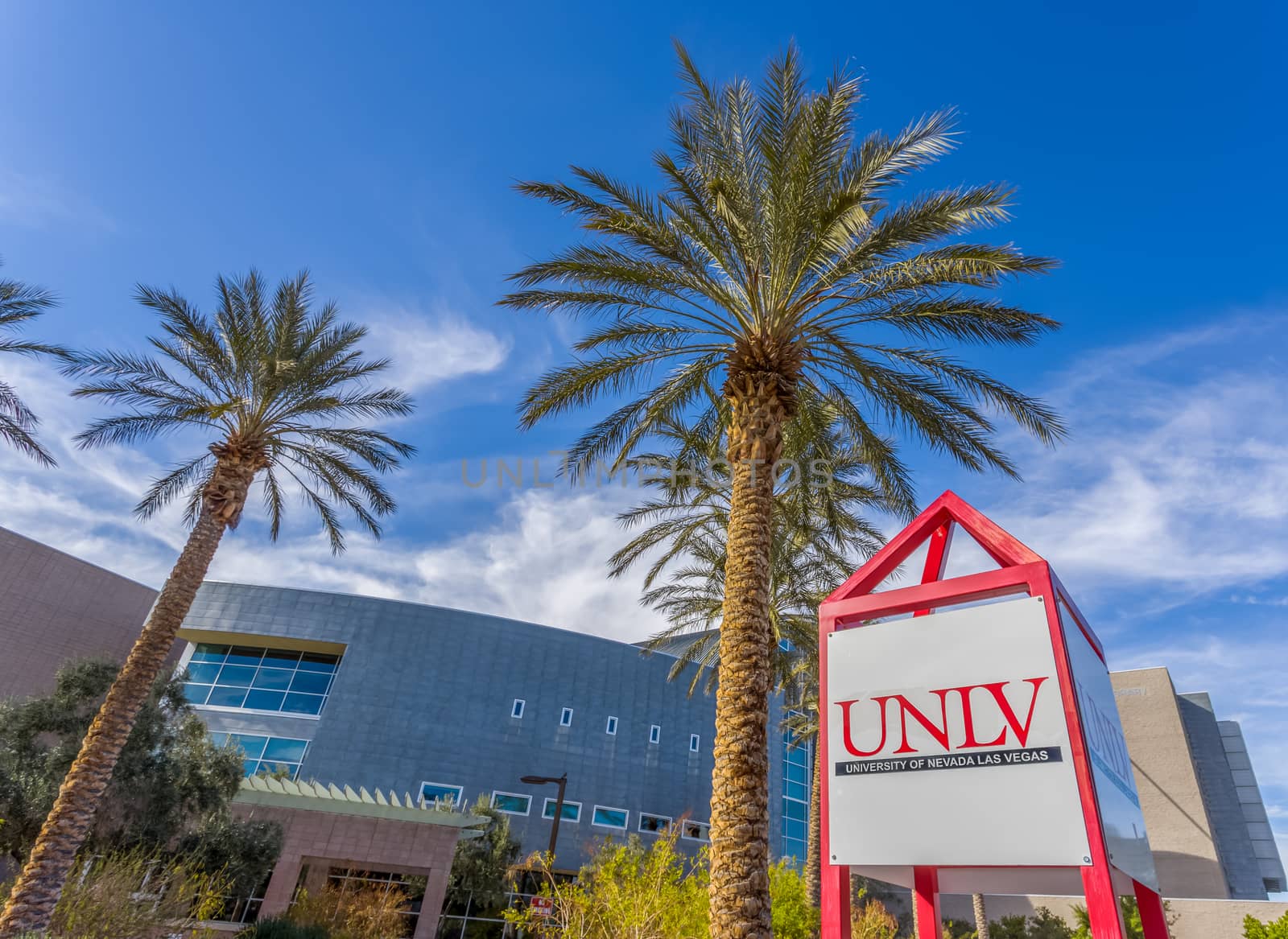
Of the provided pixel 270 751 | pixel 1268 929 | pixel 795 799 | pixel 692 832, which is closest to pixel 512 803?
pixel 692 832

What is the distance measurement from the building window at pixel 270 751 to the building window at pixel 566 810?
36.8 ft

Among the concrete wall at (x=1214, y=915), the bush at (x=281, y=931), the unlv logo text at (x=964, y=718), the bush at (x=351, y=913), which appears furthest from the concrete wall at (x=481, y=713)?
the unlv logo text at (x=964, y=718)

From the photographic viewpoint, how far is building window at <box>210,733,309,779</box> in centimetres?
3122

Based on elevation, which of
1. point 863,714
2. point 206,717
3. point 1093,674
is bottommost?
point 863,714

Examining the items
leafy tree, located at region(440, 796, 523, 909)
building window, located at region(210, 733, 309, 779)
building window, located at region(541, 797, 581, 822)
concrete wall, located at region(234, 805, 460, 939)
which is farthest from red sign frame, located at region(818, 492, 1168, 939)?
building window, located at region(210, 733, 309, 779)

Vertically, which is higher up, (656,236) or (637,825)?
(656,236)

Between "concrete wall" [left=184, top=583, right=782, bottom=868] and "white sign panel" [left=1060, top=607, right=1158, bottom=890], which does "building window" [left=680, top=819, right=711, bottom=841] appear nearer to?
"concrete wall" [left=184, top=583, right=782, bottom=868]

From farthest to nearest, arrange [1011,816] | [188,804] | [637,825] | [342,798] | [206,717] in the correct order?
1. [637,825]
2. [206,717]
3. [342,798]
4. [188,804]
5. [1011,816]

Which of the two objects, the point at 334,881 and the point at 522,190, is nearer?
the point at 522,190

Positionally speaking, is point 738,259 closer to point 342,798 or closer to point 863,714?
point 863,714

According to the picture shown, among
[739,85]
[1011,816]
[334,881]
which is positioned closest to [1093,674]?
[1011,816]

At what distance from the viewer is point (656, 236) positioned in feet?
35.5

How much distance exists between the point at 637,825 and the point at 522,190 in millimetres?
33660

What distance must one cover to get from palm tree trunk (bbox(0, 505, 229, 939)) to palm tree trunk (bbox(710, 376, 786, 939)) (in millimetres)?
10307
